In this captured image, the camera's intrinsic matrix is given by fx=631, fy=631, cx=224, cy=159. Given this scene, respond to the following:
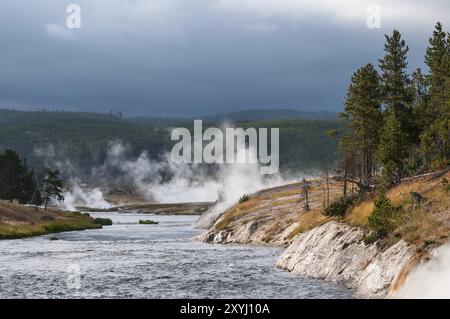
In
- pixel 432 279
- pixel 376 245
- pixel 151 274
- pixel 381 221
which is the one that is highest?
pixel 381 221

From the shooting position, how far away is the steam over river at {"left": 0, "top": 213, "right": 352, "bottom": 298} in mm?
37625

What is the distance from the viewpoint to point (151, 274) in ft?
154

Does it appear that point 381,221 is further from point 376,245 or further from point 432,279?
point 432,279

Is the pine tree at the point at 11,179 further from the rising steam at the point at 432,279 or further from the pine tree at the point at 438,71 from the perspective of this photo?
the rising steam at the point at 432,279

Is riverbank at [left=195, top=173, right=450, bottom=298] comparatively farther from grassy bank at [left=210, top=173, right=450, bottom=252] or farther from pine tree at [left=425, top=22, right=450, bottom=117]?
pine tree at [left=425, top=22, right=450, bottom=117]

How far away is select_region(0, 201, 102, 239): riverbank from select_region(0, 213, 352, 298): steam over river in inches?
911

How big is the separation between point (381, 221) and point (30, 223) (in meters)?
78.4

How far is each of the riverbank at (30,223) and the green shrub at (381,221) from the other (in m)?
64.1

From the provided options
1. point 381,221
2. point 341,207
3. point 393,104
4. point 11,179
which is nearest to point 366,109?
point 393,104

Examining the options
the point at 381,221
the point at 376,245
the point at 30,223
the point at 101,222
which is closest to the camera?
the point at 376,245

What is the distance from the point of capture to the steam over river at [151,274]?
37625 millimetres
